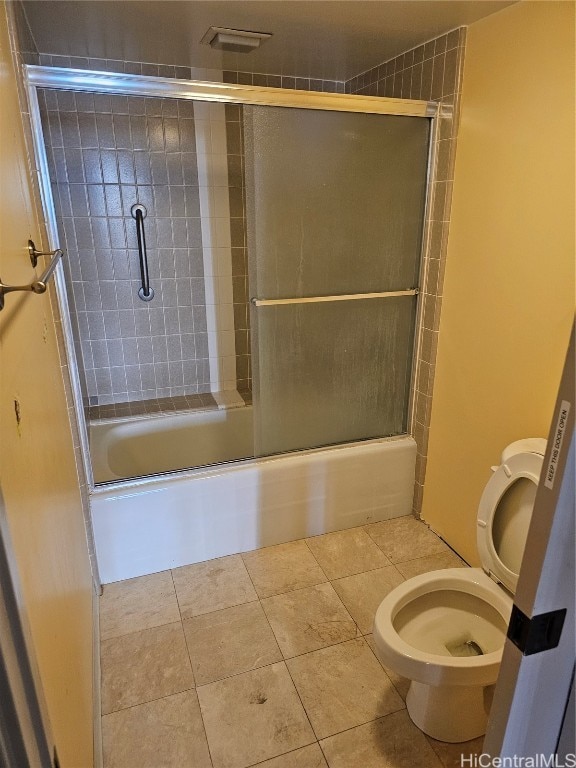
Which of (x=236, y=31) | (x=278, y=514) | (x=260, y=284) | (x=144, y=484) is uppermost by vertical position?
(x=236, y=31)

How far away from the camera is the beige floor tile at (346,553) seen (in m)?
2.23

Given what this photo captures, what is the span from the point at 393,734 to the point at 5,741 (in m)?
1.27

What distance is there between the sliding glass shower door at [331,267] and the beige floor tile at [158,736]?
1037 mm

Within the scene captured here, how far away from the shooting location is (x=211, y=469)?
2221mm

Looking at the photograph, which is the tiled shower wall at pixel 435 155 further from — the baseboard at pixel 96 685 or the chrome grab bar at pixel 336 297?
the baseboard at pixel 96 685

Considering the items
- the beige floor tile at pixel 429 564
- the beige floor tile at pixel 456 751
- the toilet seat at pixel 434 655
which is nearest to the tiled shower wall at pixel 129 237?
the beige floor tile at pixel 429 564

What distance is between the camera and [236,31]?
201 centimetres

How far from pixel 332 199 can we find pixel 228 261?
1.05 metres

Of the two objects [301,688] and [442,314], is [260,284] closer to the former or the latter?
[442,314]

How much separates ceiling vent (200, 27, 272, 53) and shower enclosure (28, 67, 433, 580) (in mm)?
259

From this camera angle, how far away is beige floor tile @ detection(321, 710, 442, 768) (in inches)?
57.8

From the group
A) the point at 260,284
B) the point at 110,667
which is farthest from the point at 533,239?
the point at 110,667

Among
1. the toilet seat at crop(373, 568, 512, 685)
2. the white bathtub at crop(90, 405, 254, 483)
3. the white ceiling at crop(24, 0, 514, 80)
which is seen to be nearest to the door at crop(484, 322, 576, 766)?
the toilet seat at crop(373, 568, 512, 685)

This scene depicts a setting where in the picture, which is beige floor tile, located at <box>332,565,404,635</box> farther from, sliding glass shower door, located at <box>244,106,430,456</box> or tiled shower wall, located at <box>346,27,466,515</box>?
sliding glass shower door, located at <box>244,106,430,456</box>
